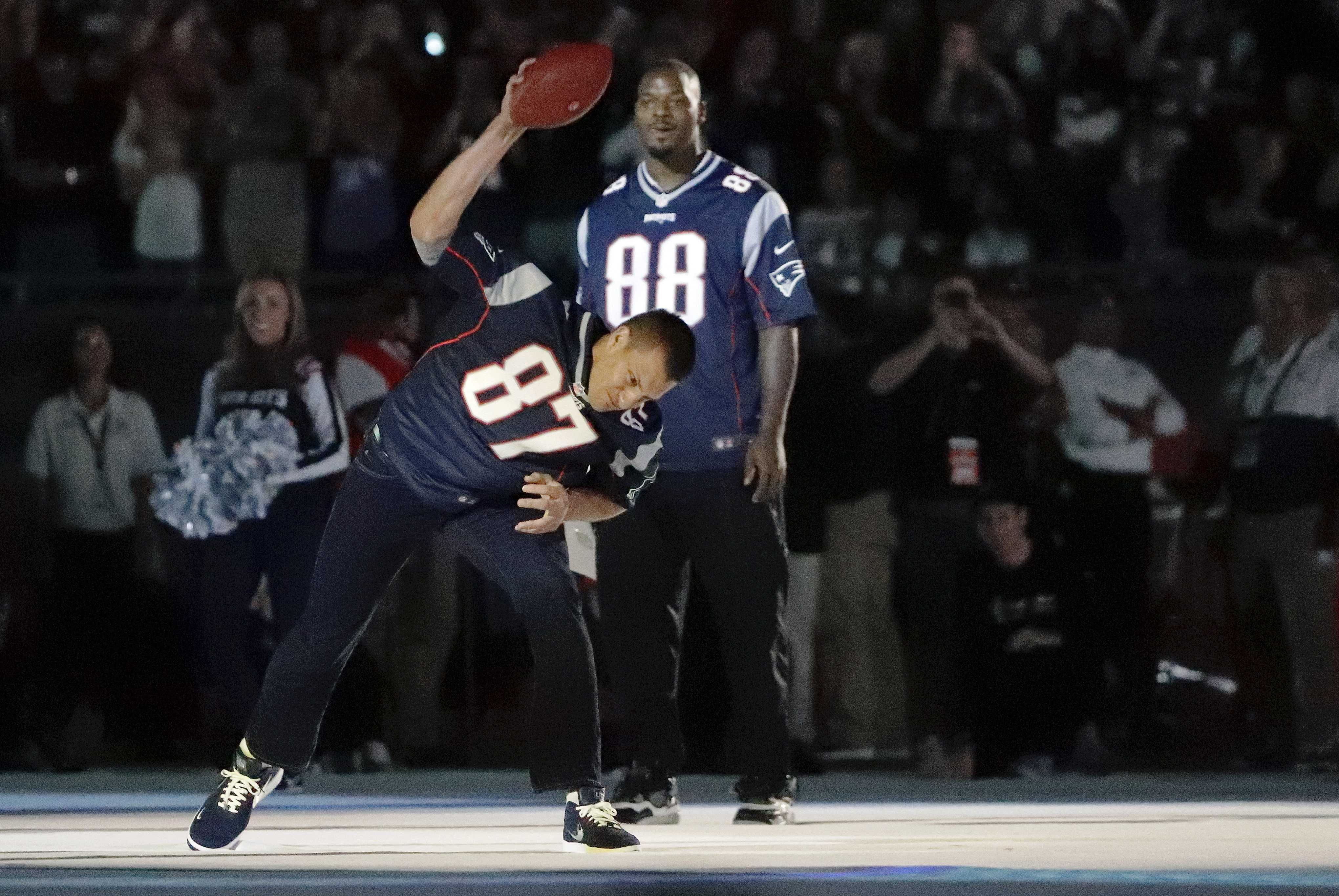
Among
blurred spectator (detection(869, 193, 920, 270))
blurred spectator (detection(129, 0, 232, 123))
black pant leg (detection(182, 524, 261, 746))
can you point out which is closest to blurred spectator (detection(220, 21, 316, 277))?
blurred spectator (detection(129, 0, 232, 123))

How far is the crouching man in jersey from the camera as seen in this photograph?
17.7 ft

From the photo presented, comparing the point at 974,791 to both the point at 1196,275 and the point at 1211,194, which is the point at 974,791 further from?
the point at 1211,194

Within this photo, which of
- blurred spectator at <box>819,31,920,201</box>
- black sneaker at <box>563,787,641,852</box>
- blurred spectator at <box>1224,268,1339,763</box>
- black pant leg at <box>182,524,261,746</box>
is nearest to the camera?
black sneaker at <box>563,787,641,852</box>

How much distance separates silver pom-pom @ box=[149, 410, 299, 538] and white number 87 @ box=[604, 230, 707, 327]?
6.96 feet

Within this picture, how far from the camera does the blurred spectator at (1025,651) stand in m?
8.14

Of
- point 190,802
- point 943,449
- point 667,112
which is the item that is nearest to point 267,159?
point 943,449

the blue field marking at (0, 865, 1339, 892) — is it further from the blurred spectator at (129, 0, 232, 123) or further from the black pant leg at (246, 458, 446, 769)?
the blurred spectator at (129, 0, 232, 123)

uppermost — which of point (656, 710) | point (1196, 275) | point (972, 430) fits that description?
point (1196, 275)

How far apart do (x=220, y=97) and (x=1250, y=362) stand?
5.36 m

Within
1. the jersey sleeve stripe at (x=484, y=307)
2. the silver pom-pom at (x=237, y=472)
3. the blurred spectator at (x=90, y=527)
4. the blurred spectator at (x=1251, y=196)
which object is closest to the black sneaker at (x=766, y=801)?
the jersey sleeve stripe at (x=484, y=307)

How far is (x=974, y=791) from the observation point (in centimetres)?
755

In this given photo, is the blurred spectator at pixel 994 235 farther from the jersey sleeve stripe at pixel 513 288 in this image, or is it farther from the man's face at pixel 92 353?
the jersey sleeve stripe at pixel 513 288

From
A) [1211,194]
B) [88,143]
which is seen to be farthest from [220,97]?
[1211,194]

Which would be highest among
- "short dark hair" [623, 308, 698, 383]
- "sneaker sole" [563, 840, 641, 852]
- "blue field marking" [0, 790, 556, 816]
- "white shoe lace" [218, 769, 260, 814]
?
"short dark hair" [623, 308, 698, 383]
